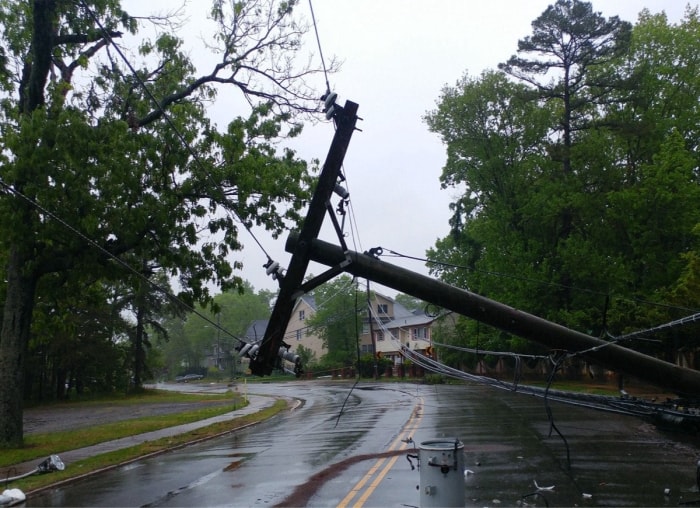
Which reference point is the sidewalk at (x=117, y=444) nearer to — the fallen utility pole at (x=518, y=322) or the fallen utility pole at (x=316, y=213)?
the fallen utility pole at (x=316, y=213)

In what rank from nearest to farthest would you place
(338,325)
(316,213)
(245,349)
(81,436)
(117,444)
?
1. (316,213)
2. (245,349)
3. (117,444)
4. (81,436)
5. (338,325)

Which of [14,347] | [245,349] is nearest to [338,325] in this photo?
[14,347]

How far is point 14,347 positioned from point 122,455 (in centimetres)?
407

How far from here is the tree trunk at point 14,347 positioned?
16031 millimetres

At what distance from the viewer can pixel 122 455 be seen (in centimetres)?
1500

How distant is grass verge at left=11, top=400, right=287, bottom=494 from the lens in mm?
11681

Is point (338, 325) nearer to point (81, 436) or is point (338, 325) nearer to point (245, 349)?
point (81, 436)

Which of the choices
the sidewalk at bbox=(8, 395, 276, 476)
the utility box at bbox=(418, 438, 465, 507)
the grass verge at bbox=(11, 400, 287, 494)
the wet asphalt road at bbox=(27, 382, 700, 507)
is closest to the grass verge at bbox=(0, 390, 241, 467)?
the sidewalk at bbox=(8, 395, 276, 476)

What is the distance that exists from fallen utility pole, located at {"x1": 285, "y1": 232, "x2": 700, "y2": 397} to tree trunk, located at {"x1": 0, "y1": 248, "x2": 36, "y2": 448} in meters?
10.9

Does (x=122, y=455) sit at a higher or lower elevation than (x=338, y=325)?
lower

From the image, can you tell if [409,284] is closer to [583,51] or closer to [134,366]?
[583,51]

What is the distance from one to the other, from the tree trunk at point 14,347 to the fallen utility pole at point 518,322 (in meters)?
10.9

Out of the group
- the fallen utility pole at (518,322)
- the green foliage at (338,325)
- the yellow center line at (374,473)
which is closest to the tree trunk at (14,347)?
the yellow center line at (374,473)

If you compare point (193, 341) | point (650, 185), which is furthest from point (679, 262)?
point (193, 341)
